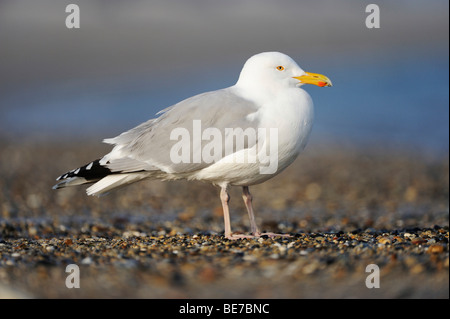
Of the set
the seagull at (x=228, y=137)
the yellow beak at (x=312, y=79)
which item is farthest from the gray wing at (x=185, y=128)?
the yellow beak at (x=312, y=79)

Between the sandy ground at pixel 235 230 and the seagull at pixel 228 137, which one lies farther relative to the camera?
the seagull at pixel 228 137

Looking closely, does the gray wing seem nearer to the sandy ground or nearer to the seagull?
the seagull

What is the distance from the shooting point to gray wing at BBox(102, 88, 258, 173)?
234 inches

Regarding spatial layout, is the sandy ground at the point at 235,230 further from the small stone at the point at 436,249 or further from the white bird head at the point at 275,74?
the white bird head at the point at 275,74

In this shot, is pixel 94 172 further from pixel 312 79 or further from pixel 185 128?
pixel 312 79

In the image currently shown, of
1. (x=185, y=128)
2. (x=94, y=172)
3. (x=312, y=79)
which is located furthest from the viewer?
(x=312, y=79)

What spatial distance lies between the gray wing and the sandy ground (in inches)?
28.5

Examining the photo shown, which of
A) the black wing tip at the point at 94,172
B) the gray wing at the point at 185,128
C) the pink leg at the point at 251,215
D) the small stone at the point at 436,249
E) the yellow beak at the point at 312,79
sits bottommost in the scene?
the small stone at the point at 436,249

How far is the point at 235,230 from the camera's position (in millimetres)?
7738

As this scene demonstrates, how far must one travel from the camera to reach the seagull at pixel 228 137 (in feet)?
19.2

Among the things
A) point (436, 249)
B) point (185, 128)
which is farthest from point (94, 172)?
point (436, 249)

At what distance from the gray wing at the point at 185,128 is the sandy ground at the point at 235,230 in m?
0.72

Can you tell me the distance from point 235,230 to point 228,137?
210cm

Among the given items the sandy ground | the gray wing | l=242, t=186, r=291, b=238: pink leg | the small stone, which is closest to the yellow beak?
the gray wing
